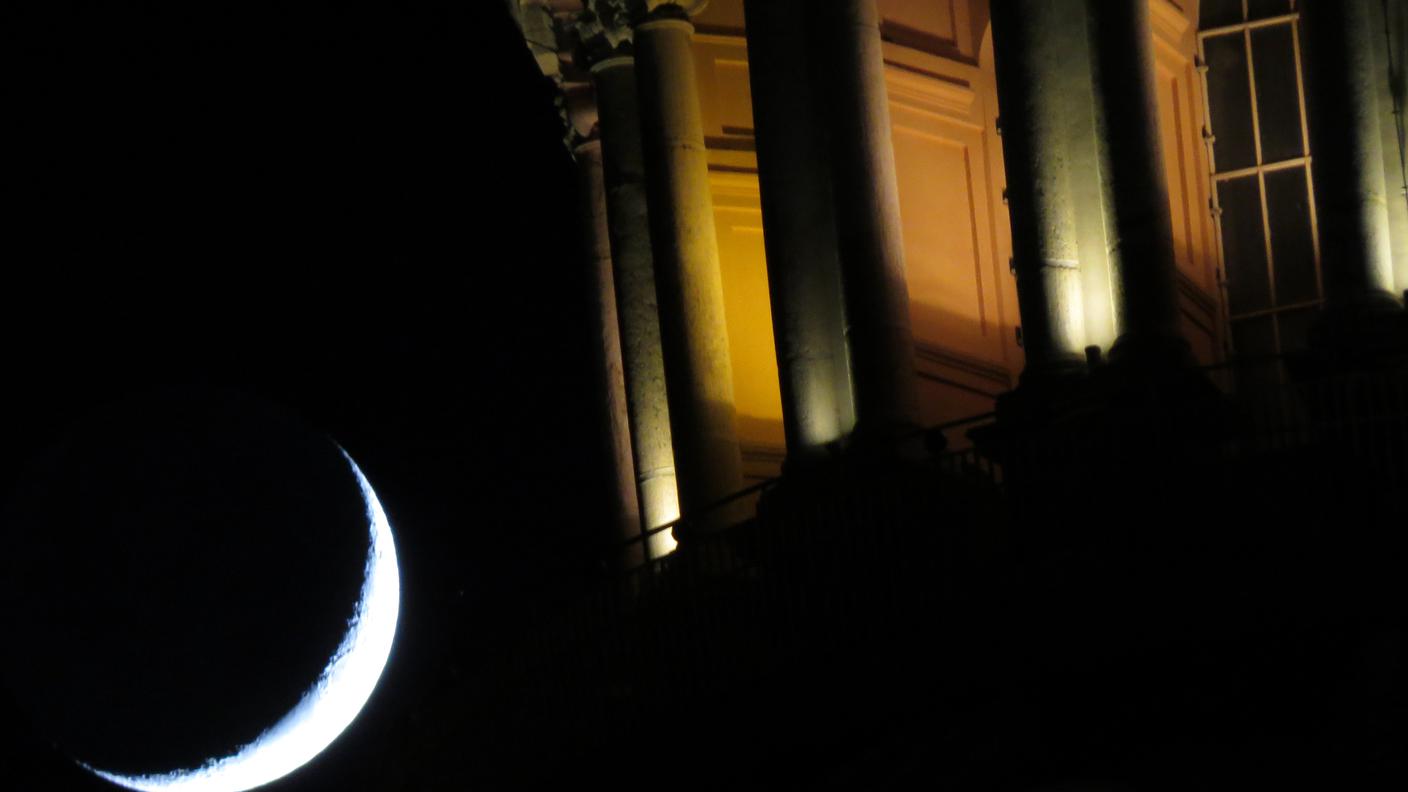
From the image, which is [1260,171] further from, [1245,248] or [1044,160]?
[1044,160]

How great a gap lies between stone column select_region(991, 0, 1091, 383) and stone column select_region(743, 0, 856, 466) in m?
2.77

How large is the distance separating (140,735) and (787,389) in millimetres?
10299

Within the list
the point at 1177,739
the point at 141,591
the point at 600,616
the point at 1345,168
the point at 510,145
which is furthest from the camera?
the point at 510,145

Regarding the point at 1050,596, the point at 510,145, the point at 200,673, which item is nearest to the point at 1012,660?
the point at 1050,596

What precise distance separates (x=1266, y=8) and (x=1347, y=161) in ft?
28.0

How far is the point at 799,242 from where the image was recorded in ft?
91.4

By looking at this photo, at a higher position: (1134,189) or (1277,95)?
(1277,95)

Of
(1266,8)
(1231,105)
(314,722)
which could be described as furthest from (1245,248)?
(314,722)

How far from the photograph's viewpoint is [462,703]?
88.4 feet

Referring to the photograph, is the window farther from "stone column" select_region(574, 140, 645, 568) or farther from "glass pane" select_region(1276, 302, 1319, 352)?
"stone column" select_region(574, 140, 645, 568)

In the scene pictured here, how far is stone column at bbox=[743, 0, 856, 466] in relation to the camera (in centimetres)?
2759

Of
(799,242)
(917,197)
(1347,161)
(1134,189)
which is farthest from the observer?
(917,197)

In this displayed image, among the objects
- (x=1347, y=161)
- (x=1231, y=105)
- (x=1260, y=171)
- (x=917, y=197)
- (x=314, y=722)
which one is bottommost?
(x=314, y=722)

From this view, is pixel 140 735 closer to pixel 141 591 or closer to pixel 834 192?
pixel 141 591
